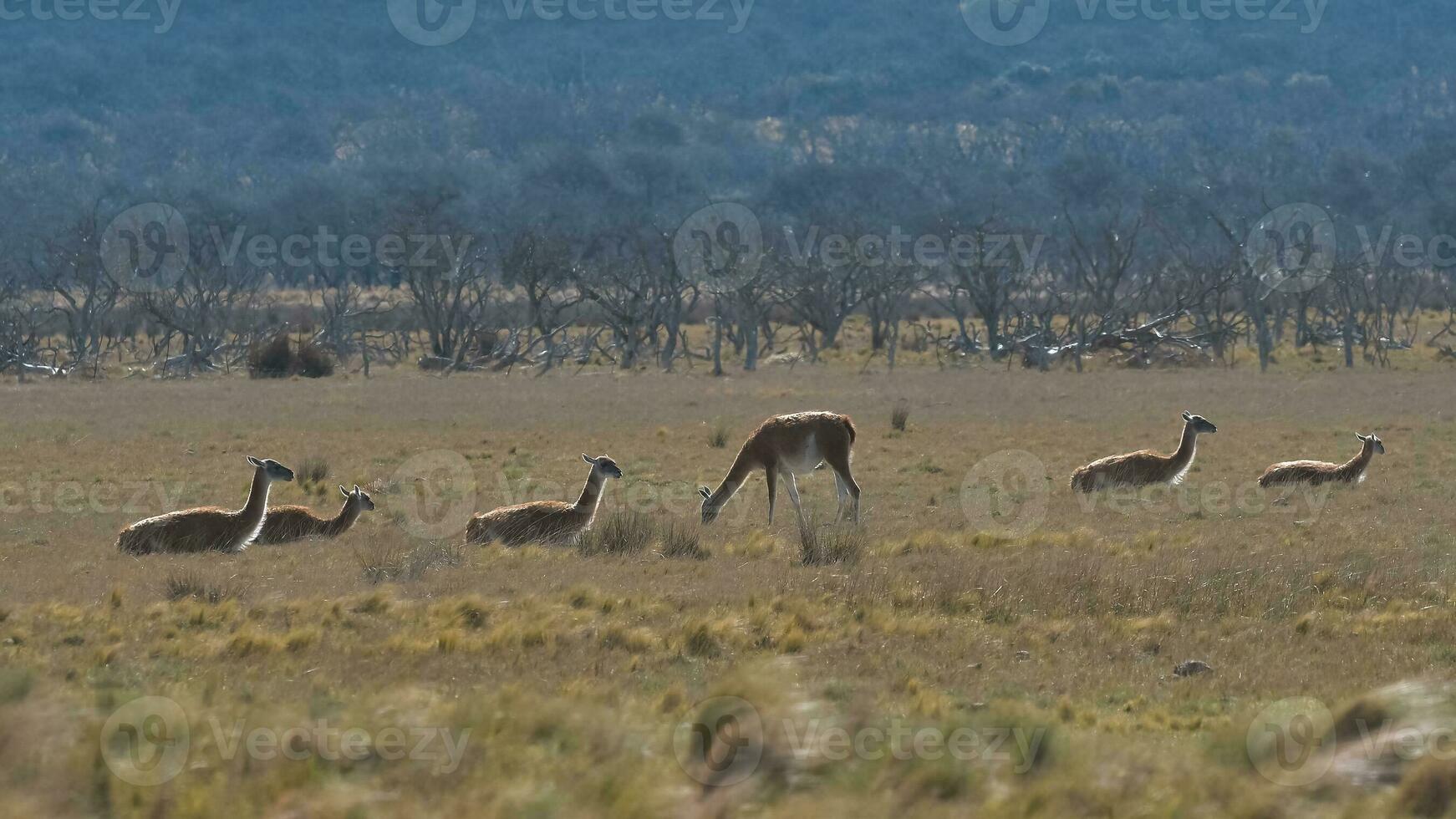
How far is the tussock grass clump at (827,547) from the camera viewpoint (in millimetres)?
13281

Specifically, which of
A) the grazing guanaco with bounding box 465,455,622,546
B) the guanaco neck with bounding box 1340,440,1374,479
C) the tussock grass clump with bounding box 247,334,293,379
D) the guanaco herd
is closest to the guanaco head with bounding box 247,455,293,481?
the guanaco herd

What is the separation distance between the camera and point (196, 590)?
38.0 ft

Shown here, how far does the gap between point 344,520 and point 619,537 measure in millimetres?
3038

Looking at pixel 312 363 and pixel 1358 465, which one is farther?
pixel 312 363

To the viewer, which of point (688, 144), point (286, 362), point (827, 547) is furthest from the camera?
point (688, 144)

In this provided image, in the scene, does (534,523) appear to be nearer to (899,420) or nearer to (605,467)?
(605,467)

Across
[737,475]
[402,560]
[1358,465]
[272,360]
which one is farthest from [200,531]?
[272,360]

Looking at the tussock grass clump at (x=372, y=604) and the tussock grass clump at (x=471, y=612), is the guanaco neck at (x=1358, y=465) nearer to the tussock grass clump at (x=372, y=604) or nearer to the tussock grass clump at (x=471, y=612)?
the tussock grass clump at (x=471, y=612)

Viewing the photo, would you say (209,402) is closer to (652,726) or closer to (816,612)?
(816,612)

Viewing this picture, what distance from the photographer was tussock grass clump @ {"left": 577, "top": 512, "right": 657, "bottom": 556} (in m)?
14.0

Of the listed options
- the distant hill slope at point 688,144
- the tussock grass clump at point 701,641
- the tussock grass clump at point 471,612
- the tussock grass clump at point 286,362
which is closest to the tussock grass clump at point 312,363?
the tussock grass clump at point 286,362

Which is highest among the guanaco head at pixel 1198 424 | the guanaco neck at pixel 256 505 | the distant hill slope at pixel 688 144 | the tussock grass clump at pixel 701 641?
the distant hill slope at pixel 688 144

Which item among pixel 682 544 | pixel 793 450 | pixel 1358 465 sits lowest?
pixel 682 544

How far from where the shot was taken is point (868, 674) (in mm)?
9422
